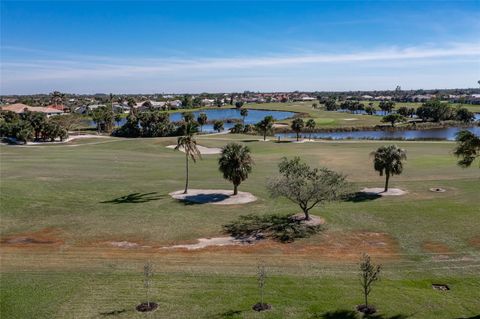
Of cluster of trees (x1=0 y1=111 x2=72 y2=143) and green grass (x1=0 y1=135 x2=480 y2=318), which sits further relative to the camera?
cluster of trees (x1=0 y1=111 x2=72 y2=143)

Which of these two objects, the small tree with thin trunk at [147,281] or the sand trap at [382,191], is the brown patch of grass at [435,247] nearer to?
the sand trap at [382,191]

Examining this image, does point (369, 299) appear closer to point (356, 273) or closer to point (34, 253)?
point (356, 273)

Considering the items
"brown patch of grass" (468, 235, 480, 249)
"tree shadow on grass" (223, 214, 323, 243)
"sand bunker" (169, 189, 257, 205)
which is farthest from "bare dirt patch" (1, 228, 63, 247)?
"brown patch of grass" (468, 235, 480, 249)

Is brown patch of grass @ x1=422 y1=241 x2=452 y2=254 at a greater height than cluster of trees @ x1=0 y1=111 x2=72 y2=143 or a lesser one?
lesser

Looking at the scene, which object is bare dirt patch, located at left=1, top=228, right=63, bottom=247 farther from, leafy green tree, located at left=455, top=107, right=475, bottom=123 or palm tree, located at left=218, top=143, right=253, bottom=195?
leafy green tree, located at left=455, top=107, right=475, bottom=123

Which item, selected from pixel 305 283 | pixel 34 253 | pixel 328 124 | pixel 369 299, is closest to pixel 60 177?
pixel 34 253

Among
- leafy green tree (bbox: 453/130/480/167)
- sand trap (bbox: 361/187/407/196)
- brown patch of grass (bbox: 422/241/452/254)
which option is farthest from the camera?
sand trap (bbox: 361/187/407/196)
